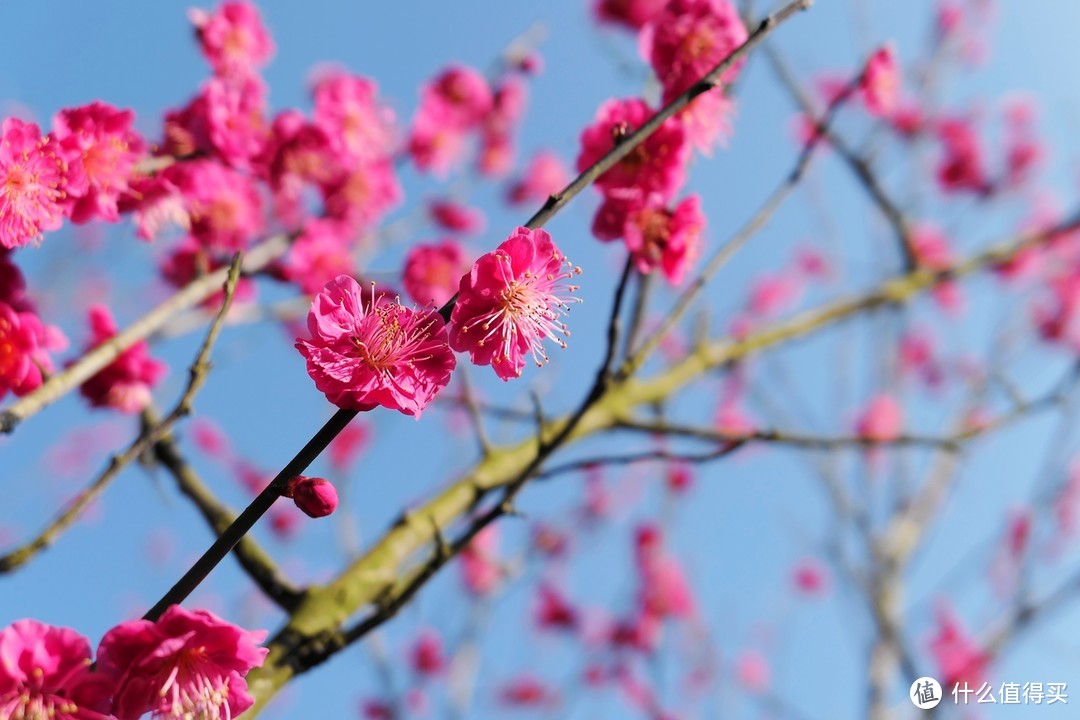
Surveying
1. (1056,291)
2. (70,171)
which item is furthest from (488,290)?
(1056,291)

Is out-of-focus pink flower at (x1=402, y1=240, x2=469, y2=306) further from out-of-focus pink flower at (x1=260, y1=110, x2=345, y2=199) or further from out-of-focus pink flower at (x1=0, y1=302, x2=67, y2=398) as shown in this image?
out-of-focus pink flower at (x1=0, y1=302, x2=67, y2=398)

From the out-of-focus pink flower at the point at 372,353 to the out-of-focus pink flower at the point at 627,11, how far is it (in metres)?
3.24

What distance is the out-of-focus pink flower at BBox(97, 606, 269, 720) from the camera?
3.23 ft

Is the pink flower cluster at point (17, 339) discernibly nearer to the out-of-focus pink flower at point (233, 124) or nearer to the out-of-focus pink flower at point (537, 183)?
the out-of-focus pink flower at point (233, 124)

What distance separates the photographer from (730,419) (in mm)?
6316

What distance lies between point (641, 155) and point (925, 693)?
247cm

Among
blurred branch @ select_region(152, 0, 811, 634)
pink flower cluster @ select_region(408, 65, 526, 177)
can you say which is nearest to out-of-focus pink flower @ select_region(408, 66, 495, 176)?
pink flower cluster @ select_region(408, 65, 526, 177)

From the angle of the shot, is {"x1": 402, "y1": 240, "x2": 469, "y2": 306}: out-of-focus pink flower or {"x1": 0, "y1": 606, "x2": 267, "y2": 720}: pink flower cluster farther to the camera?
{"x1": 402, "y1": 240, "x2": 469, "y2": 306}: out-of-focus pink flower

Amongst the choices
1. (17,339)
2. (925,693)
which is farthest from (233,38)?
(925,693)

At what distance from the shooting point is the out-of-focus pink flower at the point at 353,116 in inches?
105

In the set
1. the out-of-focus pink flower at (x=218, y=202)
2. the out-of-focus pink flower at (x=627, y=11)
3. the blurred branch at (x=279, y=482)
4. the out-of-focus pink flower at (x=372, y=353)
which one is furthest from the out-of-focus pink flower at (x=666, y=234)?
the out-of-focus pink flower at (x=627, y=11)

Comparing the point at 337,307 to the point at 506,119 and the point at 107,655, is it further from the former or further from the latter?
the point at 506,119

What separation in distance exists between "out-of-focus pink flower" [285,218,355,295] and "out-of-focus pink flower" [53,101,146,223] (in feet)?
2.35

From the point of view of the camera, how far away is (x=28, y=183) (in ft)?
4.82
